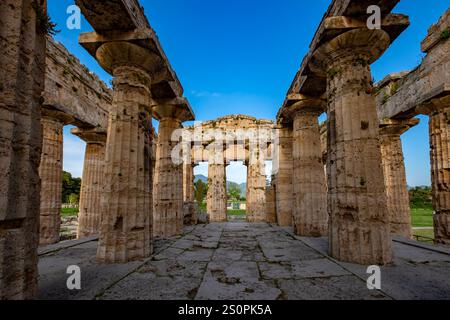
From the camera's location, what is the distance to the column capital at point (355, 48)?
15.0 ft

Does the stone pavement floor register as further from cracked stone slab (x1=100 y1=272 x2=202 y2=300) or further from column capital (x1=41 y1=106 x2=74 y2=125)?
column capital (x1=41 y1=106 x2=74 y2=125)

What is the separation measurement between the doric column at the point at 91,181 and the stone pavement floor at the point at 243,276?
205 inches

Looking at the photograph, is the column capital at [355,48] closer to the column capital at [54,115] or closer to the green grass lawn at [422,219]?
the column capital at [54,115]

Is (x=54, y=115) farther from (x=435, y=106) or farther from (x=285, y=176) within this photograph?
(x=435, y=106)

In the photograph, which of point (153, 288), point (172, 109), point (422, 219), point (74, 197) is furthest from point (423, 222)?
point (74, 197)

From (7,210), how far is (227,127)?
1769 centimetres

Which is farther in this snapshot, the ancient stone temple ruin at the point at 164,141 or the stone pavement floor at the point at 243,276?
the stone pavement floor at the point at 243,276

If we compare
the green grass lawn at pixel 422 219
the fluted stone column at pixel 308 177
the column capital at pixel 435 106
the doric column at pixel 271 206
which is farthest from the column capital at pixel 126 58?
Result: the green grass lawn at pixel 422 219

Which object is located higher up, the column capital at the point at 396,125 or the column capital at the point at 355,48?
the column capital at the point at 355,48

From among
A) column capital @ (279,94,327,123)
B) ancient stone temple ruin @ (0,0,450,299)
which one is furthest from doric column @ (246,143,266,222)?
column capital @ (279,94,327,123)

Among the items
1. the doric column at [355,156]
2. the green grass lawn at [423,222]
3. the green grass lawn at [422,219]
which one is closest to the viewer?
the doric column at [355,156]

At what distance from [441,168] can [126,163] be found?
32.3 feet

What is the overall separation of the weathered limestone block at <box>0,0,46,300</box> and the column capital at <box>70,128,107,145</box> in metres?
8.46

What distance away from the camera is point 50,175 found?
8.20 meters
